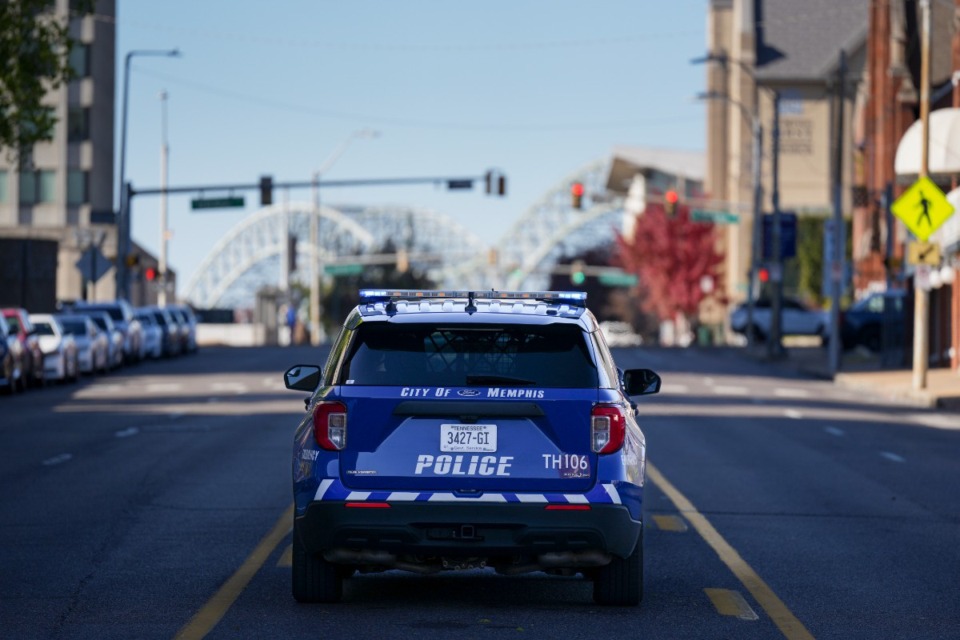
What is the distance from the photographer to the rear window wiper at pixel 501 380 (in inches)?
380

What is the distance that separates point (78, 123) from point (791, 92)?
34.7 meters

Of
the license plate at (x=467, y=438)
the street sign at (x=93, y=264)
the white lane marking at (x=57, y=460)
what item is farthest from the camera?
the street sign at (x=93, y=264)

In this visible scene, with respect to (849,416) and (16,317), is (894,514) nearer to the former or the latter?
(849,416)

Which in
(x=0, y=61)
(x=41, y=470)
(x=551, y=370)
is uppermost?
(x=0, y=61)

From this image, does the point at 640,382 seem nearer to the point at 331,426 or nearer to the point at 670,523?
the point at 331,426

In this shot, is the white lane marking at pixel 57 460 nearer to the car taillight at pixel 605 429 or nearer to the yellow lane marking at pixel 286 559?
the yellow lane marking at pixel 286 559

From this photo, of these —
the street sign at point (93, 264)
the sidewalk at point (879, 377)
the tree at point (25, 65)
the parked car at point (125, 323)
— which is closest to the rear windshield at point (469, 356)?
the sidewalk at point (879, 377)

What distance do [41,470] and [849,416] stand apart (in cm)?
1557

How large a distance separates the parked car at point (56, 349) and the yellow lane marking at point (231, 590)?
26.8m

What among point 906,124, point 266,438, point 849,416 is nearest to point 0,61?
point 266,438

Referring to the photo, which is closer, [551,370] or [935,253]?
[551,370]

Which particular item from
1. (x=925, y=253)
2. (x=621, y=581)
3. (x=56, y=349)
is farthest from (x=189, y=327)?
(x=621, y=581)

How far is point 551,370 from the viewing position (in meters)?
9.74

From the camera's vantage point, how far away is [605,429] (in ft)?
31.6
